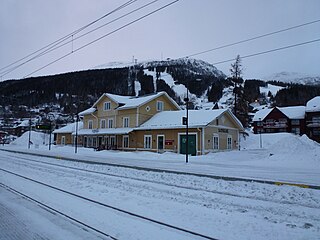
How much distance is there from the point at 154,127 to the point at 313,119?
4653 centimetres

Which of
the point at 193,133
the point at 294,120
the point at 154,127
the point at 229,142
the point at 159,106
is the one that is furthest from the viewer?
the point at 294,120

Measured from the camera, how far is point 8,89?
130m

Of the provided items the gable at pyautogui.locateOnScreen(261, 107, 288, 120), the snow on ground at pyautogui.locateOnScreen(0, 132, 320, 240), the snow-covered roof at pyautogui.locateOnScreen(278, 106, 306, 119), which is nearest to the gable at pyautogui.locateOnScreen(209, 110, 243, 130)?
the snow on ground at pyautogui.locateOnScreen(0, 132, 320, 240)

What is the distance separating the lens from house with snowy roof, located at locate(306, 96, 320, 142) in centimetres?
6862

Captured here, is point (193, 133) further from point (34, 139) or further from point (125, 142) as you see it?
point (34, 139)

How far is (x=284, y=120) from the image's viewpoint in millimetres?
76688

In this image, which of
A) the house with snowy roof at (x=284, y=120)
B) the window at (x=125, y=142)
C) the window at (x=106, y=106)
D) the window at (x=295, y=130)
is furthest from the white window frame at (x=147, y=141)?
the window at (x=295, y=130)

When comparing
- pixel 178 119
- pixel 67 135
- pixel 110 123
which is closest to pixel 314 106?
pixel 178 119

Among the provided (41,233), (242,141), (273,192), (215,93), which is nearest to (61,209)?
(41,233)

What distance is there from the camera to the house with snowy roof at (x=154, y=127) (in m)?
36.3

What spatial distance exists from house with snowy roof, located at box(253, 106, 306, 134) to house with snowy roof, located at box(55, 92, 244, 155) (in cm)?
3814

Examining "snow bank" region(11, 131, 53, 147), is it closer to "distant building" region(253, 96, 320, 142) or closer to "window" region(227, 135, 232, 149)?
"window" region(227, 135, 232, 149)

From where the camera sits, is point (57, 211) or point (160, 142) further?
point (160, 142)

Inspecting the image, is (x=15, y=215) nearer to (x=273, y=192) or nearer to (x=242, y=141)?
(x=273, y=192)
